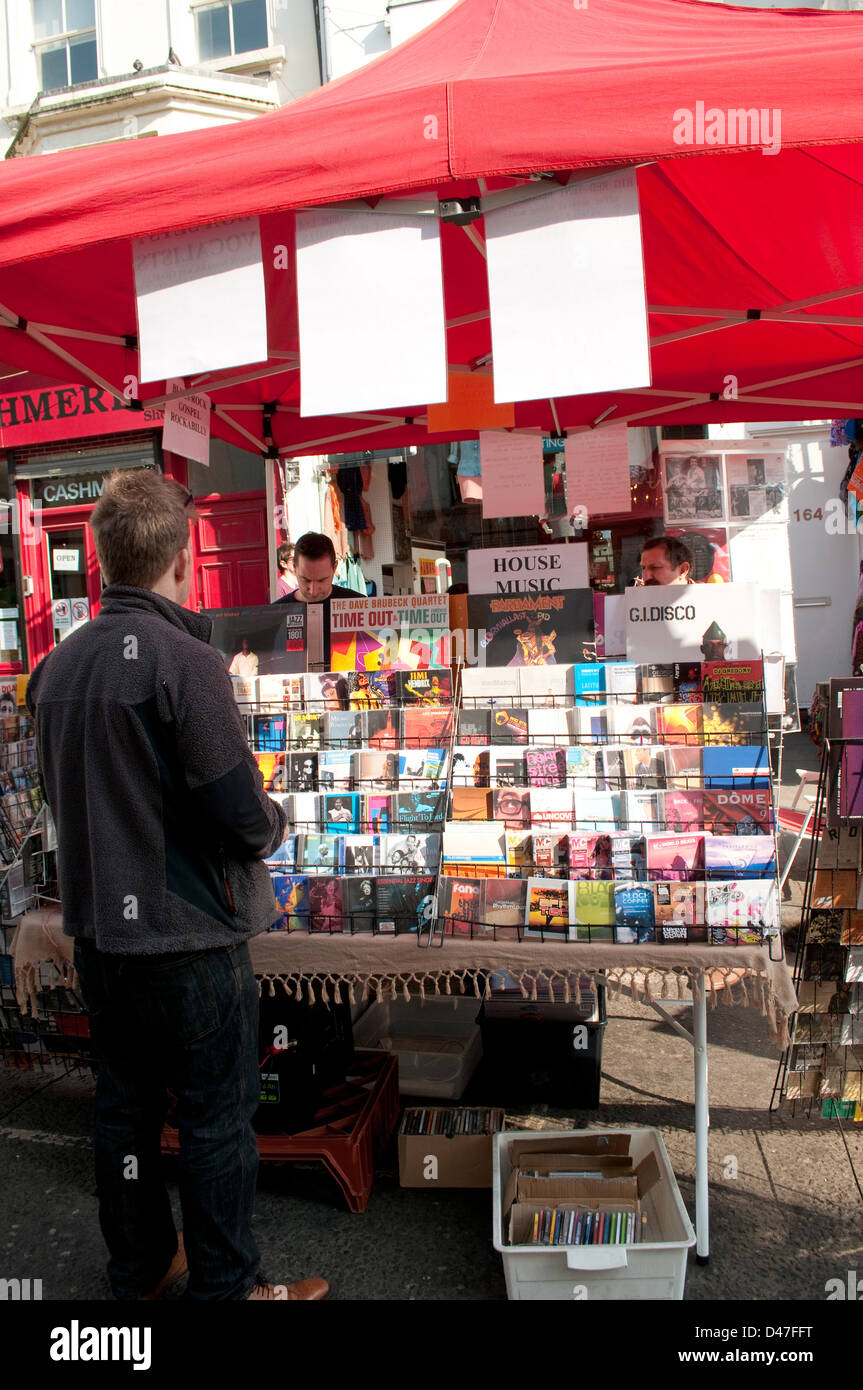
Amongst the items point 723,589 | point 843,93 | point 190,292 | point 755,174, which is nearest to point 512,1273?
point 723,589

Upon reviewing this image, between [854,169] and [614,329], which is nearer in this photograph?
[614,329]

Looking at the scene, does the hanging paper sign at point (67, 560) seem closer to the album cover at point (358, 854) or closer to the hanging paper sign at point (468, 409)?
the hanging paper sign at point (468, 409)

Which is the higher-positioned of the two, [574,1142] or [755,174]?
[755,174]

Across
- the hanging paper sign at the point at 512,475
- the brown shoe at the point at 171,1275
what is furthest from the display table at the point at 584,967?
the hanging paper sign at the point at 512,475

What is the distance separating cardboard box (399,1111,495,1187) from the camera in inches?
103

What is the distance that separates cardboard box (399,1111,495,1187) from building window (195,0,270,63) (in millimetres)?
9684

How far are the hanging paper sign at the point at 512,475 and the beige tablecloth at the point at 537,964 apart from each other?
→ 64.2 inches

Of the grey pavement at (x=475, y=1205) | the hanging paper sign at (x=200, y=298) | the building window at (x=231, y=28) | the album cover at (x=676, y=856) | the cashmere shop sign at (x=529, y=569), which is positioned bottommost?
the grey pavement at (x=475, y=1205)

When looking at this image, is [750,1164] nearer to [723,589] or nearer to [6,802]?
[723,589]

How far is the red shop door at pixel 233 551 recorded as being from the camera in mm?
7605

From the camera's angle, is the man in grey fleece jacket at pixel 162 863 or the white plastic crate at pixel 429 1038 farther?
the white plastic crate at pixel 429 1038

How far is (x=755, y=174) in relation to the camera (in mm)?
2588

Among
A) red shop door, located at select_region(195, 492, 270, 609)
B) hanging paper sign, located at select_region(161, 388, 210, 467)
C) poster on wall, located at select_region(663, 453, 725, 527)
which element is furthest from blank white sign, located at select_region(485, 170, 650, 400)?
poster on wall, located at select_region(663, 453, 725, 527)
